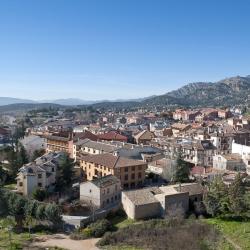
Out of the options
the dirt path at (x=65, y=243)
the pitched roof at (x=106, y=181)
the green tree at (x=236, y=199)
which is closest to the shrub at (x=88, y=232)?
the dirt path at (x=65, y=243)

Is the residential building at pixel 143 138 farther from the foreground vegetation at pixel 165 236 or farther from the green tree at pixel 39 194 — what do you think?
the foreground vegetation at pixel 165 236

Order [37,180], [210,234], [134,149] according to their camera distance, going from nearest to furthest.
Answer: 1. [210,234]
2. [37,180]
3. [134,149]

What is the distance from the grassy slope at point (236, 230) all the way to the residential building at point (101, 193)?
10895 millimetres

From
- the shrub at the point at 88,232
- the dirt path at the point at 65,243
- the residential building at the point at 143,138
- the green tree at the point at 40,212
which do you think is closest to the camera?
the dirt path at the point at 65,243

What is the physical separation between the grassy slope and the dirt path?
11.5 m

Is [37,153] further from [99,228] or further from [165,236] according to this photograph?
[165,236]

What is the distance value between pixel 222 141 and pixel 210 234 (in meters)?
39.8

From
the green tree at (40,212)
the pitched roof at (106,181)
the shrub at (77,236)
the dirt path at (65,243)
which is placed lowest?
the dirt path at (65,243)

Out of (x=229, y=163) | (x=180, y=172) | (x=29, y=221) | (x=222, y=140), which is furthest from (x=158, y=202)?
(x=222, y=140)

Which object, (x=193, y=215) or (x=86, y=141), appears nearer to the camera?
(x=193, y=215)

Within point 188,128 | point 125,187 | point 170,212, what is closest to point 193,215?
point 170,212

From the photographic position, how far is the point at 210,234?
3725cm

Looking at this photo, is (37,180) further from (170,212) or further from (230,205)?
(230,205)

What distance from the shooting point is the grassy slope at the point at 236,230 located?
3534 cm
